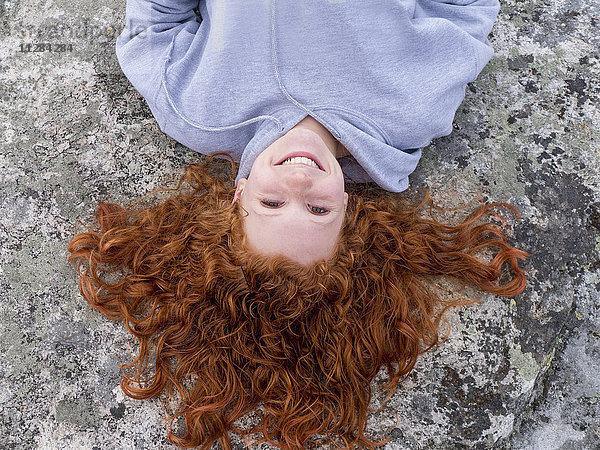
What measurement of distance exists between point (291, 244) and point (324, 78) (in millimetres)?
808

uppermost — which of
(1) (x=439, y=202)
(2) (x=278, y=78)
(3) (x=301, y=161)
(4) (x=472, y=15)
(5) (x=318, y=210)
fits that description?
(4) (x=472, y=15)

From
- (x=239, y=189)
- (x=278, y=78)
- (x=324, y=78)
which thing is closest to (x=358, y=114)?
(x=324, y=78)

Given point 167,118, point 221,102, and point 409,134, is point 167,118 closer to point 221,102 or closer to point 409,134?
point 221,102

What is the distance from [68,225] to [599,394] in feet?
9.10

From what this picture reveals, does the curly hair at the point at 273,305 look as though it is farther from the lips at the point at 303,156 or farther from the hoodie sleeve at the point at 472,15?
the hoodie sleeve at the point at 472,15

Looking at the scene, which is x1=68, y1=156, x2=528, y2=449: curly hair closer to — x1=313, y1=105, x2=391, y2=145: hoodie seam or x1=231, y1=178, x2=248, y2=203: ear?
x1=231, y1=178, x2=248, y2=203: ear

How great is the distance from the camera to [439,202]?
275 centimetres

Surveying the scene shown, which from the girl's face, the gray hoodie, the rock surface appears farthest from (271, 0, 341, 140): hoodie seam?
the rock surface

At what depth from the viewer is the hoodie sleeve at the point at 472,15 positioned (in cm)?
262

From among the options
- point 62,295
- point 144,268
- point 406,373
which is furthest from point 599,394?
point 62,295

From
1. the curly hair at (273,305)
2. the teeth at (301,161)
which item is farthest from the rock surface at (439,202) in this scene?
the teeth at (301,161)

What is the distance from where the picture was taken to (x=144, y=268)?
2553 mm

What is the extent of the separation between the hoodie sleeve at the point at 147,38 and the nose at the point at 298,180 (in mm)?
926

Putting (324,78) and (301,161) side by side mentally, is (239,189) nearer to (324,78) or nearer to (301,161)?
(301,161)
